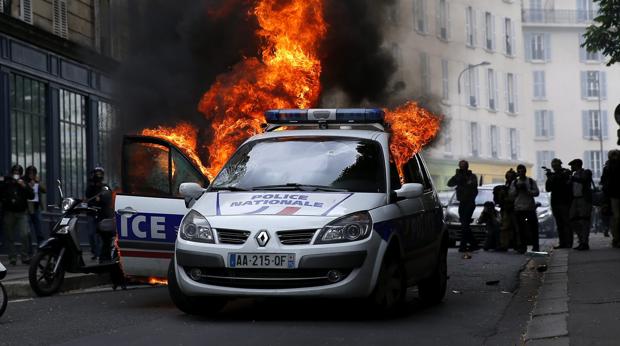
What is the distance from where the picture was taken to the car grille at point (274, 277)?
8.88 m

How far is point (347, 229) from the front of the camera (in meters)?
8.98

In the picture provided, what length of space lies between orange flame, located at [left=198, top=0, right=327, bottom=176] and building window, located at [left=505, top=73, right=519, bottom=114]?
51273mm

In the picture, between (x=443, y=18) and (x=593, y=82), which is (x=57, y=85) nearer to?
(x=443, y=18)

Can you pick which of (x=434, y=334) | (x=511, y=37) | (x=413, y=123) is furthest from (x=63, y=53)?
(x=511, y=37)

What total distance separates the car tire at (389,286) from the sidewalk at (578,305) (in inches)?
43.5

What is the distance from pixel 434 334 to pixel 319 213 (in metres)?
1.28

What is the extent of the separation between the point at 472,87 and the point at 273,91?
1923 inches

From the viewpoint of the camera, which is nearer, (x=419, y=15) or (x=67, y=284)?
(x=67, y=284)

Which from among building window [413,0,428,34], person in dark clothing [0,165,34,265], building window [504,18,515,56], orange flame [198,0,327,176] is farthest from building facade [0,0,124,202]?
building window [504,18,515,56]

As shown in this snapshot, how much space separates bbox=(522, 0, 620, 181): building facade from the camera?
271 feet

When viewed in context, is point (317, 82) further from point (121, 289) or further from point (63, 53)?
point (63, 53)

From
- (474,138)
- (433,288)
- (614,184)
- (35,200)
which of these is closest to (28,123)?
(35,200)

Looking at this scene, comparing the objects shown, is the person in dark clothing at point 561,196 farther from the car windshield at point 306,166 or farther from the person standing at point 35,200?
the car windshield at point 306,166

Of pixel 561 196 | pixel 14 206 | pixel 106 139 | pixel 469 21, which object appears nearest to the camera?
pixel 14 206
